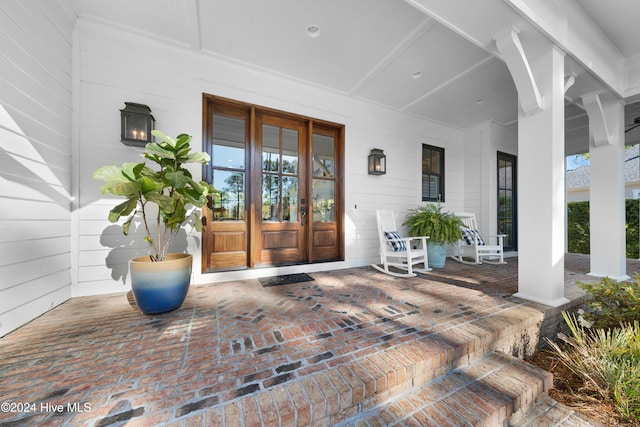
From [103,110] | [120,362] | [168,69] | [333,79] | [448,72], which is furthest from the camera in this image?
[333,79]

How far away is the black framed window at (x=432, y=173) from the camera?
4.81 metres

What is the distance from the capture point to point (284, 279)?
3084mm

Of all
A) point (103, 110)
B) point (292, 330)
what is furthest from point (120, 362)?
point (103, 110)

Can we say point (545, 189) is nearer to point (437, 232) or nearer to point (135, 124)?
point (437, 232)

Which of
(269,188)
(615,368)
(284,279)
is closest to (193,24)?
(269,188)

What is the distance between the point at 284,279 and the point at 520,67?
344cm

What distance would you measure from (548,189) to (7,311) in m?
4.62

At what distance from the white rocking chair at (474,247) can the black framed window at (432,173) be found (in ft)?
2.15

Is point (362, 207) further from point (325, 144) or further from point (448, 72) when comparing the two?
point (448, 72)

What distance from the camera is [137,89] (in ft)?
8.54

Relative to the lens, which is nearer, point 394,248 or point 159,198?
point 159,198

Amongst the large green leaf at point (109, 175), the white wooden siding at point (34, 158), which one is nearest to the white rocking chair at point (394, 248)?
the large green leaf at point (109, 175)

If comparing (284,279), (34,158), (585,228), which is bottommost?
(284,279)

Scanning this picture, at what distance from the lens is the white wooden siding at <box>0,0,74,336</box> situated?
1.68m
